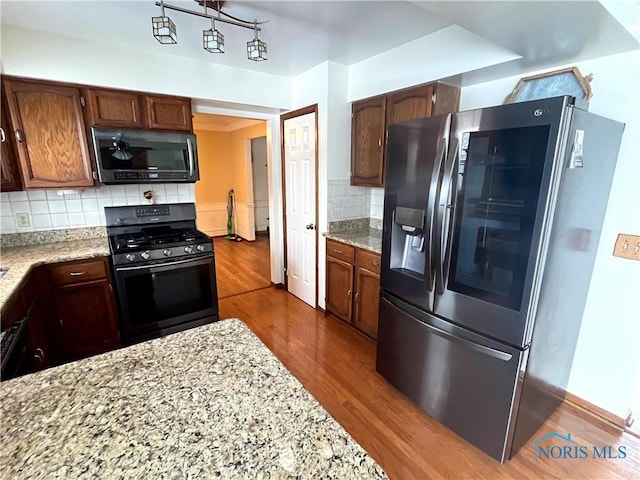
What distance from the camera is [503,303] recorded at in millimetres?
1506

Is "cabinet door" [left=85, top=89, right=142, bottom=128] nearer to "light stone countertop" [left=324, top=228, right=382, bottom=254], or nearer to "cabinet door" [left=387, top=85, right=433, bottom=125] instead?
"light stone countertop" [left=324, top=228, right=382, bottom=254]

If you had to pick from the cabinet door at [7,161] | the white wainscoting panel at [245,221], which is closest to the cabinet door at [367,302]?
the cabinet door at [7,161]

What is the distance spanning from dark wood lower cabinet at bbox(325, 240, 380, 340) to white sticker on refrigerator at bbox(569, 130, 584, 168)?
1.40m

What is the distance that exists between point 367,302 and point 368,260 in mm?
390

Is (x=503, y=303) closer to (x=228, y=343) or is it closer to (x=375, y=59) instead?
(x=228, y=343)

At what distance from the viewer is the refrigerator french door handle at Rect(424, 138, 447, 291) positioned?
1639 millimetres

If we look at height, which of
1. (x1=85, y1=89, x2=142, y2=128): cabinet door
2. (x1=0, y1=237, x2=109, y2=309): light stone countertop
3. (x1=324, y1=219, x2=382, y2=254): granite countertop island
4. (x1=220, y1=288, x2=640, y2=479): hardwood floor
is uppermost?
(x1=85, y1=89, x2=142, y2=128): cabinet door

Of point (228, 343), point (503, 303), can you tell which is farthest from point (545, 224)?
point (228, 343)

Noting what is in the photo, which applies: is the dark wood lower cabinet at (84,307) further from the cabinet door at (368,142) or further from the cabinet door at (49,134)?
the cabinet door at (368,142)

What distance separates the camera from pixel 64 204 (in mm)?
2656

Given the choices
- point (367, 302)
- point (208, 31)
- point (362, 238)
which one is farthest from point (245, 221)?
point (208, 31)

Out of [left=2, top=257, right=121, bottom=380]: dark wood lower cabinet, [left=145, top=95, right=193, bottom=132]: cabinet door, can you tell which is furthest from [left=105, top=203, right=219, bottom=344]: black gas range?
[left=145, top=95, right=193, bottom=132]: cabinet door

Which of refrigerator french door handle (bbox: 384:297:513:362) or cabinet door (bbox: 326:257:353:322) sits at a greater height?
refrigerator french door handle (bbox: 384:297:513:362)

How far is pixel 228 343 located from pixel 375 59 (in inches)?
105
